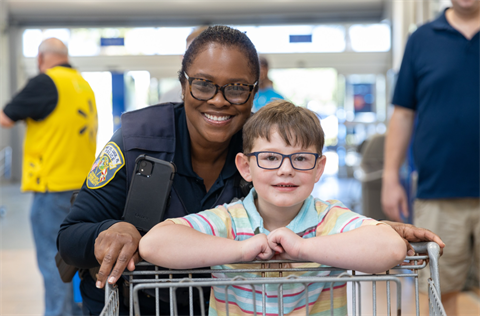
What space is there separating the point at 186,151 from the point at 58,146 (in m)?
1.95

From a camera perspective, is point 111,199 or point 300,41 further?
point 300,41

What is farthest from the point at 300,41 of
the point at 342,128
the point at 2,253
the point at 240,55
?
the point at 240,55

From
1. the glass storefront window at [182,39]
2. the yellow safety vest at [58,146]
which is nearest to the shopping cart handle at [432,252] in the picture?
the yellow safety vest at [58,146]

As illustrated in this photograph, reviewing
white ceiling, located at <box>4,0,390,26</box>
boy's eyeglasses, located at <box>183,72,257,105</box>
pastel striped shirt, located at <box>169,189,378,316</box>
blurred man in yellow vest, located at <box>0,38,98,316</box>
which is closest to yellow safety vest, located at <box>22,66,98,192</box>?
blurred man in yellow vest, located at <box>0,38,98,316</box>

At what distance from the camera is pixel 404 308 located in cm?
323

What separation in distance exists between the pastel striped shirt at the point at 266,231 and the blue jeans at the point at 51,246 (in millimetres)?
2058

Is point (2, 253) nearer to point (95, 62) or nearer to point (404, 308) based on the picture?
point (404, 308)

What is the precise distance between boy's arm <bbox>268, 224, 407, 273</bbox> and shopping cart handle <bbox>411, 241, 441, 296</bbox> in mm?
→ 87

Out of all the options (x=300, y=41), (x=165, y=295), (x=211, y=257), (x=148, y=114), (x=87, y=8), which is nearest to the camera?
(x=211, y=257)

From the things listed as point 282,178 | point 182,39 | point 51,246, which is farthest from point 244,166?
point 182,39

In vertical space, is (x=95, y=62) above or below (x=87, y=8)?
below

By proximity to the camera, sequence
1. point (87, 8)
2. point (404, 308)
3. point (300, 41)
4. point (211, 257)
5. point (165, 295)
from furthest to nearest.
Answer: point (300, 41) < point (87, 8) < point (404, 308) < point (165, 295) < point (211, 257)

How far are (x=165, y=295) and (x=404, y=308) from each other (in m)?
2.31

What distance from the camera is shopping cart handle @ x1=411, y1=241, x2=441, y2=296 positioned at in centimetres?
113
